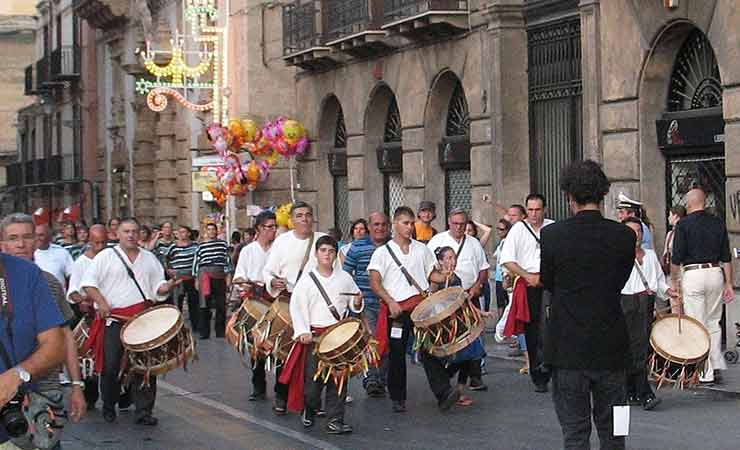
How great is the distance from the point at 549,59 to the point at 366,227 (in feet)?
18.9

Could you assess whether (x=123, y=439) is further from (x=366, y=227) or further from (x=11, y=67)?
(x=11, y=67)

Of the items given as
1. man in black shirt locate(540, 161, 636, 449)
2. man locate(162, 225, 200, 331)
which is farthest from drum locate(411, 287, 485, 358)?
man locate(162, 225, 200, 331)

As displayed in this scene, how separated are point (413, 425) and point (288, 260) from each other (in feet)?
7.20

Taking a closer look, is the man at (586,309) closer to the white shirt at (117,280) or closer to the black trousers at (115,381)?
the black trousers at (115,381)

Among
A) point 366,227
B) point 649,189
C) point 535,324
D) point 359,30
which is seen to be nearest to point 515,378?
point 535,324

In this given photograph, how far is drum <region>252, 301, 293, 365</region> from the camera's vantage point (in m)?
13.5

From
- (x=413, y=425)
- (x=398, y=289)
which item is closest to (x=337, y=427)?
(x=413, y=425)

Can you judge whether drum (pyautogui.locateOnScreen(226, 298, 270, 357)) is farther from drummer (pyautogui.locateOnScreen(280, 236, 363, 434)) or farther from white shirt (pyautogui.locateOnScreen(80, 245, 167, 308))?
drummer (pyautogui.locateOnScreen(280, 236, 363, 434))

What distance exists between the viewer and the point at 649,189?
19641 mm

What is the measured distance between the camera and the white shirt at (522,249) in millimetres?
14617

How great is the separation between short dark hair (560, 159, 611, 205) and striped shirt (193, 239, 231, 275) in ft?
50.9

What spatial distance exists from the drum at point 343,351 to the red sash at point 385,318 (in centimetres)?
126

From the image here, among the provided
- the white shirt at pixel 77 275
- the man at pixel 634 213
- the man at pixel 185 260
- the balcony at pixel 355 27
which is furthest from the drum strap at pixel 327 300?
the balcony at pixel 355 27

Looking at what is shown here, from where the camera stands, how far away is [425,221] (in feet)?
60.5
